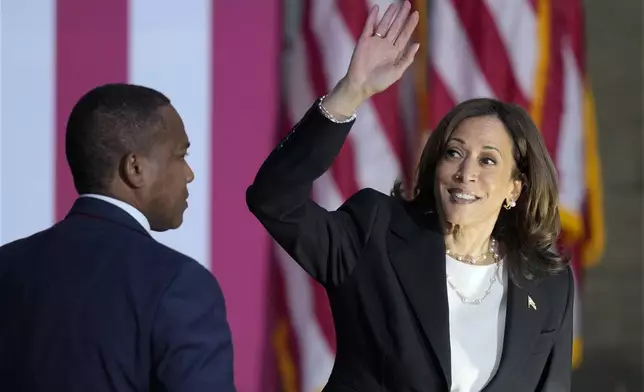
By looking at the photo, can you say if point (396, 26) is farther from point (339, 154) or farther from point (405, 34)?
point (339, 154)

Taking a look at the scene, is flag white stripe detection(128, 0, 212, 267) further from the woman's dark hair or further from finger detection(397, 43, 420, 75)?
finger detection(397, 43, 420, 75)

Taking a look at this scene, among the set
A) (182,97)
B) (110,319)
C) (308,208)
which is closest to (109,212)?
(110,319)

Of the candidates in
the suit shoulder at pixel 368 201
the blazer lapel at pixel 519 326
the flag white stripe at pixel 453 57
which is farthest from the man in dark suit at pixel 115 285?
the flag white stripe at pixel 453 57

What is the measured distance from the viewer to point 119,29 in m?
2.67

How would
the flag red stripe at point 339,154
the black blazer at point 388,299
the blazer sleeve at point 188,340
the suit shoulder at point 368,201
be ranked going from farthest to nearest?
1. the flag red stripe at point 339,154
2. the suit shoulder at point 368,201
3. the black blazer at point 388,299
4. the blazer sleeve at point 188,340

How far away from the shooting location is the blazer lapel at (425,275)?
1625mm

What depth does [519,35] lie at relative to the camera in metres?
2.83

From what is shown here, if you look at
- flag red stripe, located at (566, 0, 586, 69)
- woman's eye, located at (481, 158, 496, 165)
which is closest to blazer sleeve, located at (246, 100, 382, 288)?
woman's eye, located at (481, 158, 496, 165)

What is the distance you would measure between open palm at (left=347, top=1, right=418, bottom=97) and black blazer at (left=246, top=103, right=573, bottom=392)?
6.0 inches

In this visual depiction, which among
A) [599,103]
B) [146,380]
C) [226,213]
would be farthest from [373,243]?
[599,103]

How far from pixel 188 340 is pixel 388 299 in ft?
2.04

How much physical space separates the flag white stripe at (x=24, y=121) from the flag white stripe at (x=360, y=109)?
0.75m

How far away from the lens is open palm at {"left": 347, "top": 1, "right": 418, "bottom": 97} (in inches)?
58.3

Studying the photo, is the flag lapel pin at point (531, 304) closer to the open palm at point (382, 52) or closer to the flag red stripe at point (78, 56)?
the open palm at point (382, 52)
